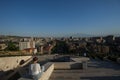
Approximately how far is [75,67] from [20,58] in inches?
435

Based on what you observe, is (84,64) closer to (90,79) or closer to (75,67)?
(75,67)

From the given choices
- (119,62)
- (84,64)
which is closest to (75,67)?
(84,64)

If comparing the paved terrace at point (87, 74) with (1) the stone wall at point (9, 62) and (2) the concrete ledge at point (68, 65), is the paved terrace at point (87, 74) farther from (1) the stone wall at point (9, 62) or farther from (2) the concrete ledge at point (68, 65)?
(1) the stone wall at point (9, 62)

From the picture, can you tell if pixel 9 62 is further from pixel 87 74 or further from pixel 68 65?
pixel 87 74

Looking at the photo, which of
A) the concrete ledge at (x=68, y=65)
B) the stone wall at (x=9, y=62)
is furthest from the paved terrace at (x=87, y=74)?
the stone wall at (x=9, y=62)

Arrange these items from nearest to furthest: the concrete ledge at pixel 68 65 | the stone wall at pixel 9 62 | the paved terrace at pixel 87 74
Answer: the paved terrace at pixel 87 74 < the concrete ledge at pixel 68 65 < the stone wall at pixel 9 62

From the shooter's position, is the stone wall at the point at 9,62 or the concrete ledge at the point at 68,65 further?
the stone wall at the point at 9,62

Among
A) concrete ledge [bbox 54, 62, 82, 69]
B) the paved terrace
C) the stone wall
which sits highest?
concrete ledge [bbox 54, 62, 82, 69]

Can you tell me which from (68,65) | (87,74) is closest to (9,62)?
(68,65)

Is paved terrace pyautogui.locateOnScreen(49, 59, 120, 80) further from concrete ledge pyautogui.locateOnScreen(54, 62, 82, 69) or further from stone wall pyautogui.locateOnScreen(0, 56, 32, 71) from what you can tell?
stone wall pyautogui.locateOnScreen(0, 56, 32, 71)

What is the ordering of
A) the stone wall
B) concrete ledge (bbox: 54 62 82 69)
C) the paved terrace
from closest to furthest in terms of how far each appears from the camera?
the paved terrace < concrete ledge (bbox: 54 62 82 69) < the stone wall

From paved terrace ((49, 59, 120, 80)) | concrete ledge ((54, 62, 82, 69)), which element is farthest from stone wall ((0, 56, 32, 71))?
paved terrace ((49, 59, 120, 80))

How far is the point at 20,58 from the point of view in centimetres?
1773

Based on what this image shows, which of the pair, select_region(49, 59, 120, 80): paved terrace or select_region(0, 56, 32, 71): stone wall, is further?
select_region(0, 56, 32, 71): stone wall
